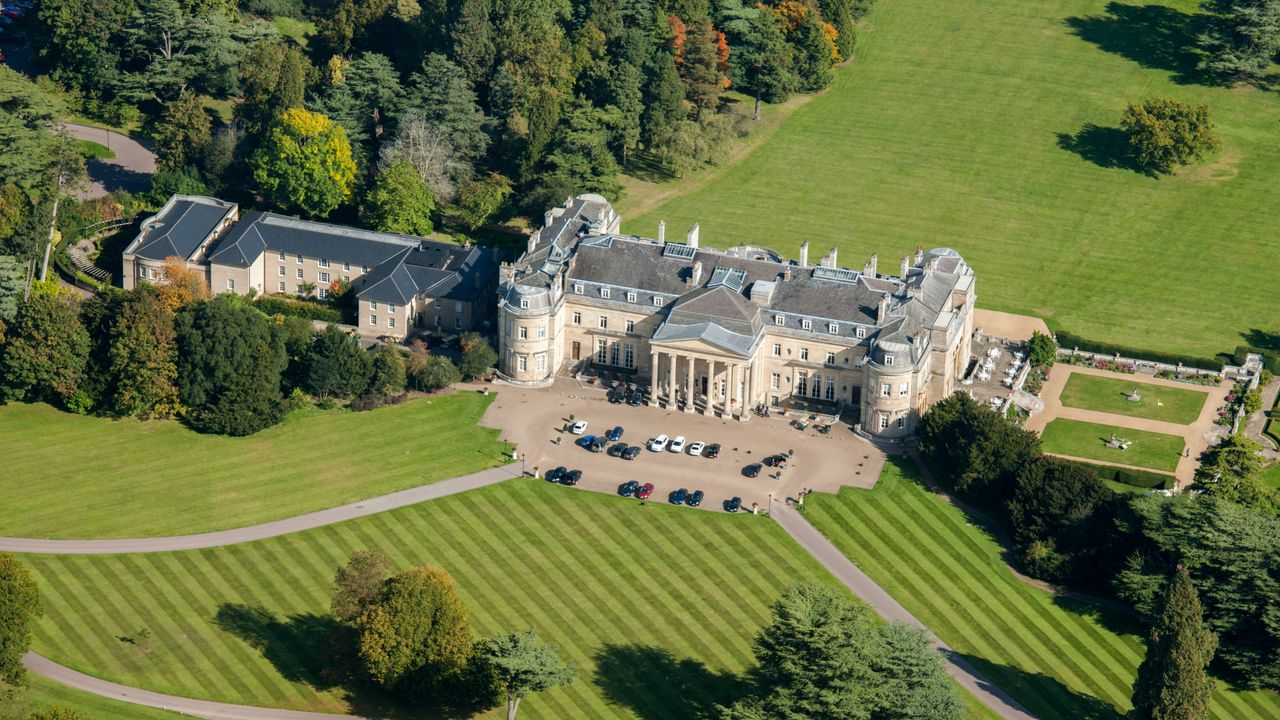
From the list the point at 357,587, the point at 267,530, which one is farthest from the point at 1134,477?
the point at 267,530

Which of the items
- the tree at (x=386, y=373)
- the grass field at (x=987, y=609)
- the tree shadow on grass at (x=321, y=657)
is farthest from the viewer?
the tree at (x=386, y=373)

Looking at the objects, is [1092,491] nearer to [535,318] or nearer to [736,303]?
[736,303]

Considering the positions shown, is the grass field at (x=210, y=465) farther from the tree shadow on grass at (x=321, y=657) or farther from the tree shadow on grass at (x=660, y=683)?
the tree shadow on grass at (x=660, y=683)

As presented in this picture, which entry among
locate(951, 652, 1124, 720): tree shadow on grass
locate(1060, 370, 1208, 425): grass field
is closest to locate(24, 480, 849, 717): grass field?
locate(951, 652, 1124, 720): tree shadow on grass

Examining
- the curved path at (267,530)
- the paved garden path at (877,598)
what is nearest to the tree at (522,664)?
the paved garden path at (877,598)

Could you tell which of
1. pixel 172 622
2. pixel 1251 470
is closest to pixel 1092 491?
pixel 1251 470

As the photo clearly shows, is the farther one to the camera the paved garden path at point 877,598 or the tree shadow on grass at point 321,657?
the paved garden path at point 877,598
